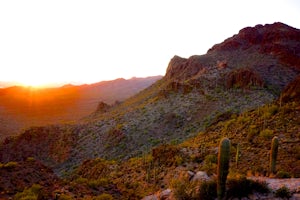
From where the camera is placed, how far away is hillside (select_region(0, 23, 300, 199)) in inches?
917

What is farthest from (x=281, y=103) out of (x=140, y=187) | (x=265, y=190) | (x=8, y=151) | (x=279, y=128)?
(x=8, y=151)

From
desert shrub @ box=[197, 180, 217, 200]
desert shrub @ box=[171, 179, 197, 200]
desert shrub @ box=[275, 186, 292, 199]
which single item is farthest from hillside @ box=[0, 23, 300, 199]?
desert shrub @ box=[275, 186, 292, 199]

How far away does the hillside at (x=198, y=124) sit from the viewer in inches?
917

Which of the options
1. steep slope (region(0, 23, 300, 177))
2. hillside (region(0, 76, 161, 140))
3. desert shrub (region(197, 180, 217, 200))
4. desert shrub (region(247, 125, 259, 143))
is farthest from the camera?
hillside (region(0, 76, 161, 140))

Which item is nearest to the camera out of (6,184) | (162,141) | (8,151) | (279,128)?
(6,184)

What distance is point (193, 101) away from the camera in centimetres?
4328

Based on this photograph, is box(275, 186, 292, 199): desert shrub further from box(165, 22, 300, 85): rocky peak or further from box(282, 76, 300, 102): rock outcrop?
box(165, 22, 300, 85): rocky peak

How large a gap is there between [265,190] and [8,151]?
37.3 metres

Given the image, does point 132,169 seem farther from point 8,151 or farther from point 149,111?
point 8,151

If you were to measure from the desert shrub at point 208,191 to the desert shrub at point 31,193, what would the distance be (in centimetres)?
733

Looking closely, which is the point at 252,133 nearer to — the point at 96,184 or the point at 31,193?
the point at 96,184

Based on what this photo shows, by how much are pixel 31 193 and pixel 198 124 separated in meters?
24.2

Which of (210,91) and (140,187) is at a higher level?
(210,91)

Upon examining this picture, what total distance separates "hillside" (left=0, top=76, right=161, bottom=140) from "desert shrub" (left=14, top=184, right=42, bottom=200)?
4875cm
